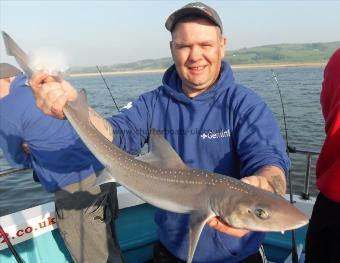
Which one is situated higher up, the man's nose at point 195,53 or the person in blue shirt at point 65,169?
the man's nose at point 195,53

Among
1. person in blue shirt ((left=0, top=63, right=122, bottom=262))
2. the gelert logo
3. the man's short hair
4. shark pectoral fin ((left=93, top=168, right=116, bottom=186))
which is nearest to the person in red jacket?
the gelert logo

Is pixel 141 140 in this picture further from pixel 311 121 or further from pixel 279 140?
pixel 311 121

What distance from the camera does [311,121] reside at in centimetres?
2083

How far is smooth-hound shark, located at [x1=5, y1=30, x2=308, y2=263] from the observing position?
197cm

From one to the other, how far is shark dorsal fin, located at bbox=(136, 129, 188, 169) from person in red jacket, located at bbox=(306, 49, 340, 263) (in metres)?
1.27

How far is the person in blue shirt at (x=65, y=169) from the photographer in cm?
418

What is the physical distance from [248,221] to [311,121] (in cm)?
2026

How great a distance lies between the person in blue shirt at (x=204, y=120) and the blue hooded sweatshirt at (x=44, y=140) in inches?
55.0

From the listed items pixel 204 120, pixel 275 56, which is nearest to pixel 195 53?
pixel 204 120

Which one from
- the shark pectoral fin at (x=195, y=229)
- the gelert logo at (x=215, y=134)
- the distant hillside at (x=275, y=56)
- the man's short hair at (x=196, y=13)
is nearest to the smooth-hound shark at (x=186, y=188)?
the shark pectoral fin at (x=195, y=229)

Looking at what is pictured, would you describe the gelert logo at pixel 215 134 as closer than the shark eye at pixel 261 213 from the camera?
No

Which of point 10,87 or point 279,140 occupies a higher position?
point 10,87

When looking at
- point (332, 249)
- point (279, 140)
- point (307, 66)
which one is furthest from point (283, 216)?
point (307, 66)

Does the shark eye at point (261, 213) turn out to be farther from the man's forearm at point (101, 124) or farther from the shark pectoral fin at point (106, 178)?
the man's forearm at point (101, 124)
